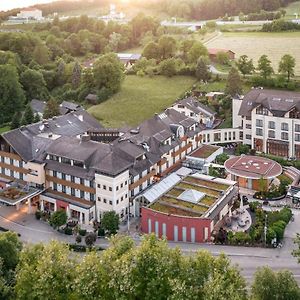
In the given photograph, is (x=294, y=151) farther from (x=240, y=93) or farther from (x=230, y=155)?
(x=240, y=93)

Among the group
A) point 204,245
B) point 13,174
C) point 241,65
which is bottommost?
point 204,245

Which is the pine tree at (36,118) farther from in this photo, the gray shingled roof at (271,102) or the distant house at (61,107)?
the gray shingled roof at (271,102)

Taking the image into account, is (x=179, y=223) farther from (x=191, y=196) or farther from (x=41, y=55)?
(x=41, y=55)

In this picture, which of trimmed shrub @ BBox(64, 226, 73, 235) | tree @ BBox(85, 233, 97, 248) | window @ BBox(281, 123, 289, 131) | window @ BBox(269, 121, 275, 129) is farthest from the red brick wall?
window @ BBox(269, 121, 275, 129)

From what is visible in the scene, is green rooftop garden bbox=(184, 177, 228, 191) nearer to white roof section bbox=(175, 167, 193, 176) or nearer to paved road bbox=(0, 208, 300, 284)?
white roof section bbox=(175, 167, 193, 176)

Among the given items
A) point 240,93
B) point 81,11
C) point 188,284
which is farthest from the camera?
point 81,11

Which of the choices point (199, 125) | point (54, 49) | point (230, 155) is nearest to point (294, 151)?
point (230, 155)
